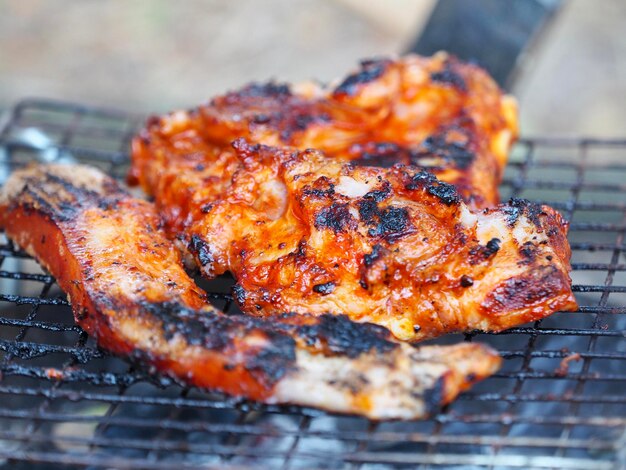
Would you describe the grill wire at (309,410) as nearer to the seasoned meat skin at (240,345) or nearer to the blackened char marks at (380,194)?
the seasoned meat skin at (240,345)

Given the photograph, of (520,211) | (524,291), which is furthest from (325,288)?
(520,211)

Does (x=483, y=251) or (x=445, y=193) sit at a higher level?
(x=445, y=193)

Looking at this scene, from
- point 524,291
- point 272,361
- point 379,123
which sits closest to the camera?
point 272,361

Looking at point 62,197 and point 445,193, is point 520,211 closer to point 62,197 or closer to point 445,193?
point 445,193

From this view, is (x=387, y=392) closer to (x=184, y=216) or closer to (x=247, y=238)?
(x=247, y=238)

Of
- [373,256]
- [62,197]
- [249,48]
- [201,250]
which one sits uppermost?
[373,256]

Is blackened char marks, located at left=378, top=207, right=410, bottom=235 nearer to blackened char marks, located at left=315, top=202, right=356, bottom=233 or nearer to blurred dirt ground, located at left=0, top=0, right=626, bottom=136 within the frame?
blackened char marks, located at left=315, top=202, right=356, bottom=233
